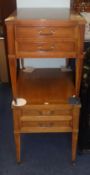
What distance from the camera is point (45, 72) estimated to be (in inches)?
66.9

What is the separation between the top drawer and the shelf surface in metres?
0.40

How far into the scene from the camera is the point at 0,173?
1564 mm

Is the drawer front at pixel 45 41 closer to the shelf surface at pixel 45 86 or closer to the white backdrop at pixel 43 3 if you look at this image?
the shelf surface at pixel 45 86

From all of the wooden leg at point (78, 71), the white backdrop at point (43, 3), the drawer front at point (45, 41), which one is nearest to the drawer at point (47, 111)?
the wooden leg at point (78, 71)

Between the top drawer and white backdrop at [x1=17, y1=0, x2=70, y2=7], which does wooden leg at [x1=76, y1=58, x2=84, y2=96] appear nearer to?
the top drawer

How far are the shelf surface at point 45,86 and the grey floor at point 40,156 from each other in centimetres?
50

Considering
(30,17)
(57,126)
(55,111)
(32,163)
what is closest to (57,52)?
(30,17)

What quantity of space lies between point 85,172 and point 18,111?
2.05 feet

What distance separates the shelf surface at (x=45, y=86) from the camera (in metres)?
1.44

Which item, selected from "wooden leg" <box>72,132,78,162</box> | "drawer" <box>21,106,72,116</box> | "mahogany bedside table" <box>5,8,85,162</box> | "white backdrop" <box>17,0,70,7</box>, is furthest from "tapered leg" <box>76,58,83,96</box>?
"white backdrop" <box>17,0,70,7</box>

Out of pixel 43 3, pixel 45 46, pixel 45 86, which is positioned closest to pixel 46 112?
pixel 45 86

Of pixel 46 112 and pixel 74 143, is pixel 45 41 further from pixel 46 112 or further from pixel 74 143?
pixel 74 143

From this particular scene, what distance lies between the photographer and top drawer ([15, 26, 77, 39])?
120cm

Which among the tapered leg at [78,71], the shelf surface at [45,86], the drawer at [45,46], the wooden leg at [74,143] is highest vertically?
the drawer at [45,46]
